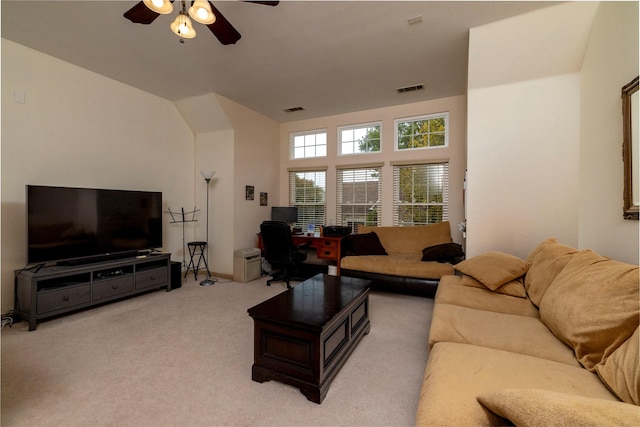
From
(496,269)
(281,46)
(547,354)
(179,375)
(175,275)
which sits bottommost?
(179,375)

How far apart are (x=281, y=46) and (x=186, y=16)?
120 cm

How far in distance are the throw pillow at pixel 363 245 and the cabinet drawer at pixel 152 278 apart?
105 inches

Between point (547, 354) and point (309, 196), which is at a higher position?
point (309, 196)

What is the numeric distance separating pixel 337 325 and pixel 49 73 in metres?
4.27

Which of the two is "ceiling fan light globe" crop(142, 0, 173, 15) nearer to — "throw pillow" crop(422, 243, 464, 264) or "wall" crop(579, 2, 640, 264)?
"wall" crop(579, 2, 640, 264)

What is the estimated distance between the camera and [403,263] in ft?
11.8

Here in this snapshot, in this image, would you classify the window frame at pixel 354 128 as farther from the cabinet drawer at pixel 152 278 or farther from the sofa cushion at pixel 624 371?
the sofa cushion at pixel 624 371

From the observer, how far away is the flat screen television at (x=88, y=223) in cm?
286

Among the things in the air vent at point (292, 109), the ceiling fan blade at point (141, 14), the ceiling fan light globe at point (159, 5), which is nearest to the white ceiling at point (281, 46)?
the ceiling fan blade at point (141, 14)

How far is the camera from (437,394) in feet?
3.56

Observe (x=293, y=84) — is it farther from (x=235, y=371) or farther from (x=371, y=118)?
(x=235, y=371)

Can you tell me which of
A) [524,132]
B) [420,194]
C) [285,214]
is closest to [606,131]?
[524,132]

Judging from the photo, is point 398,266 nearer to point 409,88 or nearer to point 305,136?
point 409,88

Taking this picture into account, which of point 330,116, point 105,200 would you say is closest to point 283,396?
point 105,200
